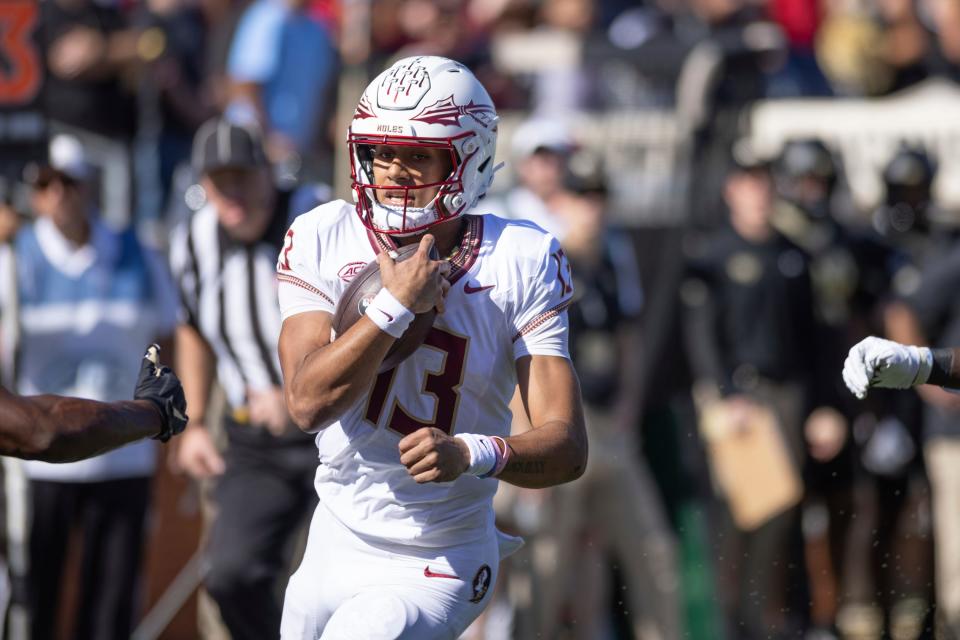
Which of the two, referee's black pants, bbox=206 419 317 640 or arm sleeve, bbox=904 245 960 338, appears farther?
arm sleeve, bbox=904 245 960 338

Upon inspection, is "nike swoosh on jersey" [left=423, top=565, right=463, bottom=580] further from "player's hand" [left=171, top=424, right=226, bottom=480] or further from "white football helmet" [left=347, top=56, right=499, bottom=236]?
"player's hand" [left=171, top=424, right=226, bottom=480]

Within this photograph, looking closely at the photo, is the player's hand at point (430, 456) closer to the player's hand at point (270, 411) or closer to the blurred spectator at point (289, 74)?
the player's hand at point (270, 411)

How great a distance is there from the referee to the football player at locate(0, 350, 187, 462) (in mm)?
1979

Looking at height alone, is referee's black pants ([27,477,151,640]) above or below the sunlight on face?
below

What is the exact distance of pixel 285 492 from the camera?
673cm

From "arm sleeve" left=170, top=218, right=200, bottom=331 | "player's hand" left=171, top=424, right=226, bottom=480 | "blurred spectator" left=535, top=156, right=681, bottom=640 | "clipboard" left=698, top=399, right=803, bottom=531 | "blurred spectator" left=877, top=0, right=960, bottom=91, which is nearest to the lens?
"arm sleeve" left=170, top=218, right=200, bottom=331

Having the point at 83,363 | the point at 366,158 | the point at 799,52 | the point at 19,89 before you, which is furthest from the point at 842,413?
the point at 366,158

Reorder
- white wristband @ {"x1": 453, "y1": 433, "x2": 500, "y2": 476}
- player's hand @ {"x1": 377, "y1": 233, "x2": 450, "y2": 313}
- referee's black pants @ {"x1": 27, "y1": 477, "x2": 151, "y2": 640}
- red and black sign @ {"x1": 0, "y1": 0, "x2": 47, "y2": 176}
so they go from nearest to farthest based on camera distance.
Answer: white wristband @ {"x1": 453, "y1": 433, "x2": 500, "y2": 476}
player's hand @ {"x1": 377, "y1": 233, "x2": 450, "y2": 313}
red and black sign @ {"x1": 0, "y1": 0, "x2": 47, "y2": 176}
referee's black pants @ {"x1": 27, "y1": 477, "x2": 151, "y2": 640}

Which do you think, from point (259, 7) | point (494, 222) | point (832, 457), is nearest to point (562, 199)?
point (832, 457)

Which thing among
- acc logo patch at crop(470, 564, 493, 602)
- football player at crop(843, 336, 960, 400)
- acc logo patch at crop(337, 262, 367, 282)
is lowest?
acc logo patch at crop(470, 564, 493, 602)

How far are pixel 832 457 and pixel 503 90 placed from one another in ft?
8.71

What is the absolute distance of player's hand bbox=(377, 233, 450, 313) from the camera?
4301 mm

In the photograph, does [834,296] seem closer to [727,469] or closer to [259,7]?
[727,469]

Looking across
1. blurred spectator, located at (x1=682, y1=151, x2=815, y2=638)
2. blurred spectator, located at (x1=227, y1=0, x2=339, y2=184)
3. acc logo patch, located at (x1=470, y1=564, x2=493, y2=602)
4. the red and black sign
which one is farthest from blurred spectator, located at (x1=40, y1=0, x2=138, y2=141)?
acc logo patch, located at (x1=470, y1=564, x2=493, y2=602)
